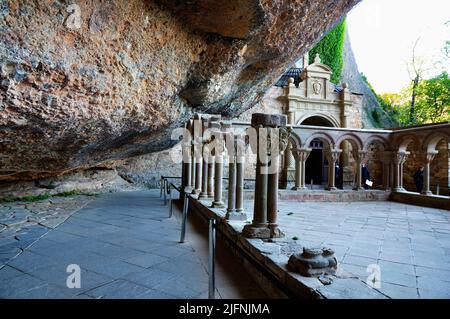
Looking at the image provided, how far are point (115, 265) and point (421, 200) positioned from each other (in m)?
7.98

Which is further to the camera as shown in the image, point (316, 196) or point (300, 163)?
point (300, 163)

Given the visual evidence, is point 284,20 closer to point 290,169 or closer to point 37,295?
point 37,295

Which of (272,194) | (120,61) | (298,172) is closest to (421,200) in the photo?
(298,172)

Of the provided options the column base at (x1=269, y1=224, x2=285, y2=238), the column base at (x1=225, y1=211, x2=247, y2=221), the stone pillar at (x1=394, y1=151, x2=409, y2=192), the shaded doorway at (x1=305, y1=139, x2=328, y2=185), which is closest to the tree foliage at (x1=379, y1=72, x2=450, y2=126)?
the shaded doorway at (x1=305, y1=139, x2=328, y2=185)

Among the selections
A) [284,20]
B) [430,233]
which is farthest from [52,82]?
[430,233]

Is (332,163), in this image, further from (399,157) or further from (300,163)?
(399,157)

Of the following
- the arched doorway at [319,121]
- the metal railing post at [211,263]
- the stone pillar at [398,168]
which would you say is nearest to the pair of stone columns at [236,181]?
the metal railing post at [211,263]

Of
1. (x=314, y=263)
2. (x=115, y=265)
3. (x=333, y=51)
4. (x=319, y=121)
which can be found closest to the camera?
(x=314, y=263)

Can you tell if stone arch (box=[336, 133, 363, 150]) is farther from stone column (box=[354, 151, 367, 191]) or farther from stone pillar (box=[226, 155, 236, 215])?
stone pillar (box=[226, 155, 236, 215])

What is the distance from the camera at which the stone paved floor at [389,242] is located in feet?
8.01

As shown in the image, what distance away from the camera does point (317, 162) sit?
15.6 metres

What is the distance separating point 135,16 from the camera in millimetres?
3477
